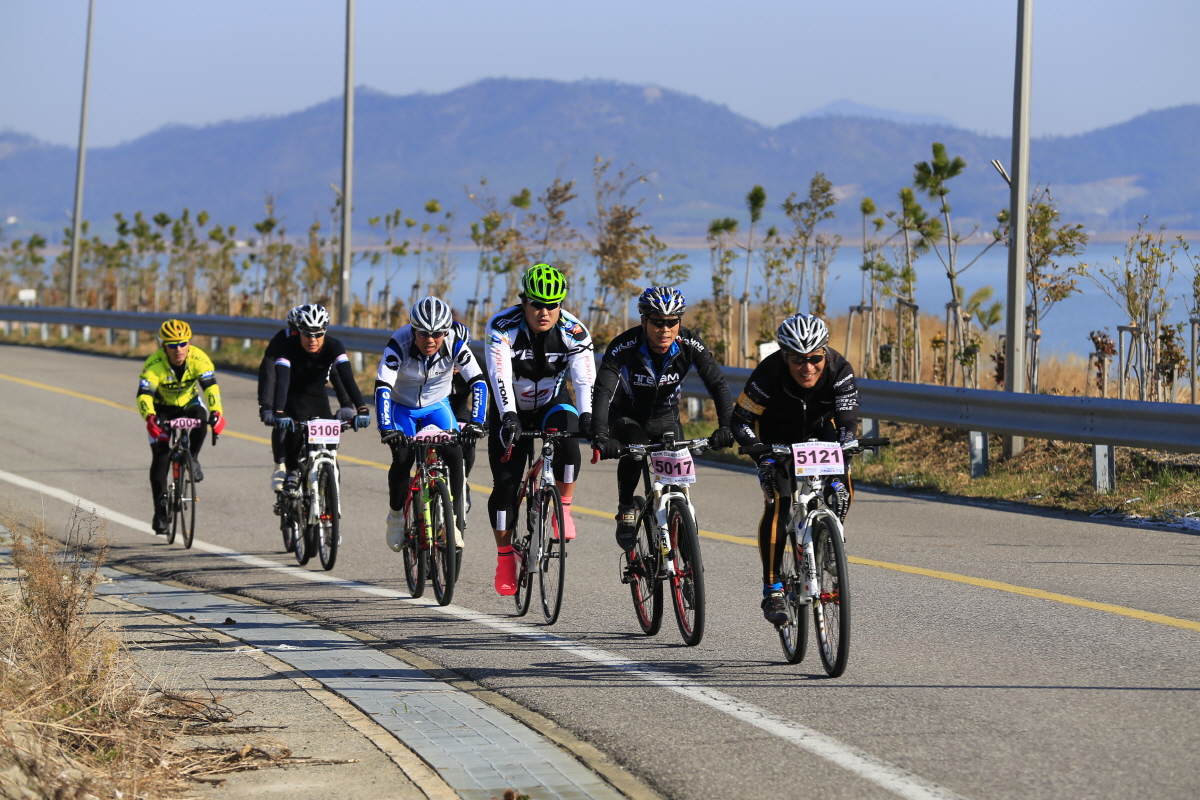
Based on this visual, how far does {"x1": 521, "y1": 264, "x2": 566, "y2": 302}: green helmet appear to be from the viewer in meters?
7.85

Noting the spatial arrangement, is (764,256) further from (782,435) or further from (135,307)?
(135,307)

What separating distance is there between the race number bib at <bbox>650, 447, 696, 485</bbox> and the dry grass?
2.46 meters

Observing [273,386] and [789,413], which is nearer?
[789,413]

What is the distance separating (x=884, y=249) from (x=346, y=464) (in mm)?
8451

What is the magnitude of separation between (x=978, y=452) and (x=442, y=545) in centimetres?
674

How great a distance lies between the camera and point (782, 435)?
7.17 meters

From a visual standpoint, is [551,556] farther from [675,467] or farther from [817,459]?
[817,459]

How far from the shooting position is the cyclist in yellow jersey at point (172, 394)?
11445 millimetres

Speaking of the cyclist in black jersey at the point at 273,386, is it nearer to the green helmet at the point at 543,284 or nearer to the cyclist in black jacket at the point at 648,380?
the green helmet at the point at 543,284

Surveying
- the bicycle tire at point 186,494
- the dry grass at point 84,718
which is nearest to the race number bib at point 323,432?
the bicycle tire at point 186,494

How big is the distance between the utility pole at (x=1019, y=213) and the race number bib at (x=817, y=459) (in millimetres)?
7701

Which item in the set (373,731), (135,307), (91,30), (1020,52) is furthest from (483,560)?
(91,30)

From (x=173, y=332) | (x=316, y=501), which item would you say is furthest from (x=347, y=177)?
(x=316, y=501)

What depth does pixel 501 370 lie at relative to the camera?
7941 millimetres
